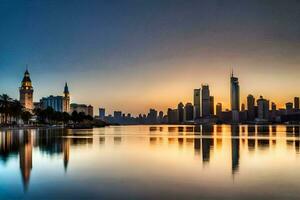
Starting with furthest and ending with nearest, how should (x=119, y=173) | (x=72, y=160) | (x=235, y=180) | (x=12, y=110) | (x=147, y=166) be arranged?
1. (x=12, y=110)
2. (x=72, y=160)
3. (x=147, y=166)
4. (x=119, y=173)
5. (x=235, y=180)

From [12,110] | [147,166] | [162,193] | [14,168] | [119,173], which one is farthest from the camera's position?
[12,110]

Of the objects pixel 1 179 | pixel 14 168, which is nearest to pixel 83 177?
pixel 1 179

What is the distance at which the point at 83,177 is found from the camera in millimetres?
23250

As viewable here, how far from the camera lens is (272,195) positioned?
17656 millimetres

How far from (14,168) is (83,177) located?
243 inches

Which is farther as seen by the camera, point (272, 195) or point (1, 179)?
point (1, 179)

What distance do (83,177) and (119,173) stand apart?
8.72ft

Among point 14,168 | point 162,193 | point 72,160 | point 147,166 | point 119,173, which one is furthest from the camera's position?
point 72,160

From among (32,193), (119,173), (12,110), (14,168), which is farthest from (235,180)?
(12,110)

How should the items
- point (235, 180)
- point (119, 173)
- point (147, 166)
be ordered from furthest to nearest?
point (147, 166), point (119, 173), point (235, 180)

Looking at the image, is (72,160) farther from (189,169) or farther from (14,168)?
(189,169)

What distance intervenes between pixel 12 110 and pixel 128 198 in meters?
146

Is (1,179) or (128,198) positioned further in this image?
(1,179)

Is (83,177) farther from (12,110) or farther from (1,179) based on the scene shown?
(12,110)
